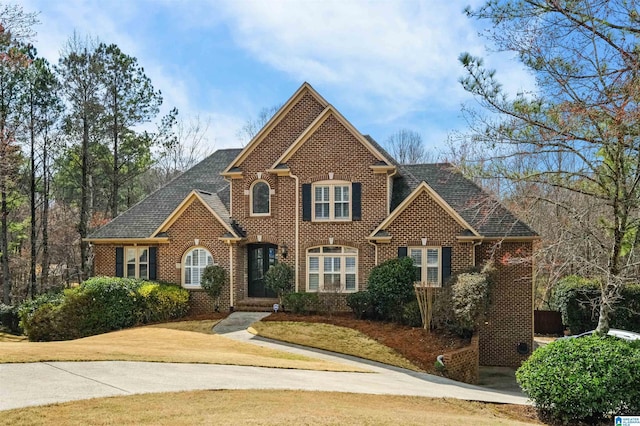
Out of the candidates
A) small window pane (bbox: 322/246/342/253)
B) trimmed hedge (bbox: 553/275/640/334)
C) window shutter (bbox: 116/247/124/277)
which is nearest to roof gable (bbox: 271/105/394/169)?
small window pane (bbox: 322/246/342/253)

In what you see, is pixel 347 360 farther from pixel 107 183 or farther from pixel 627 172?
pixel 107 183

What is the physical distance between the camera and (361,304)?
758 inches

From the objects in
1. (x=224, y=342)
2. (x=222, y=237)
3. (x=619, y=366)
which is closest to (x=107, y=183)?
(x=222, y=237)

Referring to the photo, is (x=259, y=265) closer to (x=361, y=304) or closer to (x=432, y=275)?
(x=361, y=304)

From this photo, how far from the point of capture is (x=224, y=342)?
16266 millimetres

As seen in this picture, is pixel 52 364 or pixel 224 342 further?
pixel 224 342

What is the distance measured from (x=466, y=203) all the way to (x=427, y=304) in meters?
4.57

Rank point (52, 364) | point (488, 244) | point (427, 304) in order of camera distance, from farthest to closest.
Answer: point (488, 244) < point (427, 304) < point (52, 364)

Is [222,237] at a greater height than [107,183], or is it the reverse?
[107,183]

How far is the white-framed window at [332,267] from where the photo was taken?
20.8m

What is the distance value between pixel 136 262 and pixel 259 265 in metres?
5.08

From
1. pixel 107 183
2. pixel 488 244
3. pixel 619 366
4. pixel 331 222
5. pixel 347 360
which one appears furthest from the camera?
pixel 107 183

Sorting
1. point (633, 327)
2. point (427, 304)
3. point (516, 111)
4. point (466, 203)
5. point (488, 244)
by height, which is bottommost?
point (633, 327)

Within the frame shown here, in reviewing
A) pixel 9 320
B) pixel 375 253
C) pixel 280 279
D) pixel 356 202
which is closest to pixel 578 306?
pixel 375 253
